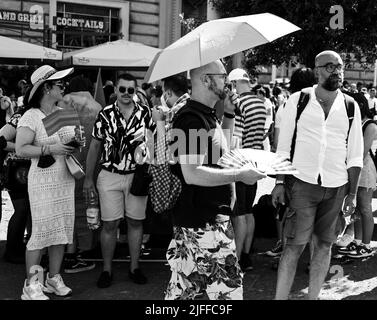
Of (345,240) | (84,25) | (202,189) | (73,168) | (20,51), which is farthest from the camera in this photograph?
(84,25)

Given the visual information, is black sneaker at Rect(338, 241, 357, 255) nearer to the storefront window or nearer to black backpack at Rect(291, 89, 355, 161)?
black backpack at Rect(291, 89, 355, 161)

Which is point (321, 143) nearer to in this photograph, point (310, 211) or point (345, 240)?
point (310, 211)

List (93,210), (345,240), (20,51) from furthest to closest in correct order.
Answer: (20,51) → (345,240) → (93,210)

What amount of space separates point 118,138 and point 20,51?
7.66 metres

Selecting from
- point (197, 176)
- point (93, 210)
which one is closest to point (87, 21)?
point (93, 210)

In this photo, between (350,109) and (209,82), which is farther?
(350,109)

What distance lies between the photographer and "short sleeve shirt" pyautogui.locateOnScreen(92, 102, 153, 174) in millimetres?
5293

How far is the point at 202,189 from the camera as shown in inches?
131

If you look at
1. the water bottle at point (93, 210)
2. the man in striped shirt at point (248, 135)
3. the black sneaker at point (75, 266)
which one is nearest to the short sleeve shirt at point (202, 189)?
the water bottle at point (93, 210)

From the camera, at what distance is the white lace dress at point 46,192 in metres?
4.85

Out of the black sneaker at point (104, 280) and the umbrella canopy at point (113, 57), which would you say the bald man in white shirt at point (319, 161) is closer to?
the black sneaker at point (104, 280)

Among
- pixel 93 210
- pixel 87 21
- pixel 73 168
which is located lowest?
pixel 93 210

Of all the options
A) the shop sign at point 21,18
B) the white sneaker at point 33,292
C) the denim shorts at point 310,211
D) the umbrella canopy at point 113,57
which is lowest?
the white sneaker at point 33,292

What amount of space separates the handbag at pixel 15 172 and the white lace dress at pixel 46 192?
1.00 meters
